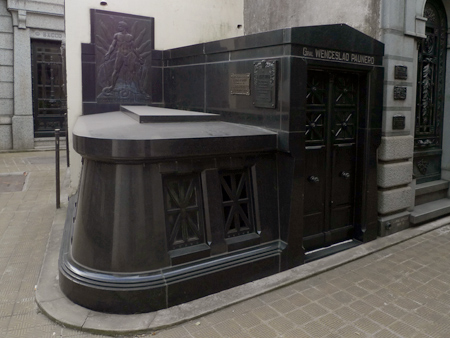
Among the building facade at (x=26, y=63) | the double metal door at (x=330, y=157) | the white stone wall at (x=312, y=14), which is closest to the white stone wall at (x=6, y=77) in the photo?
the building facade at (x=26, y=63)

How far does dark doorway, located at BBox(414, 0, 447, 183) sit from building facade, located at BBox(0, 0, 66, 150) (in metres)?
11.9

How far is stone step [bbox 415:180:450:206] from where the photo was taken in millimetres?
7344

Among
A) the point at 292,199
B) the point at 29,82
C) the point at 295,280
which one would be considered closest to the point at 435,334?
the point at 295,280

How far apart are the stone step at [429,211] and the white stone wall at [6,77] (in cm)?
1378

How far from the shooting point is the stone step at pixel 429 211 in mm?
6707

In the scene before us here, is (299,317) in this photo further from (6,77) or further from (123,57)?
(6,77)

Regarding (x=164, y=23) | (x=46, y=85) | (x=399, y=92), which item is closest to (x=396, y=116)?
(x=399, y=92)

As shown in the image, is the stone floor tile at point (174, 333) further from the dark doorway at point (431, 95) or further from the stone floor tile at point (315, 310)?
the dark doorway at point (431, 95)

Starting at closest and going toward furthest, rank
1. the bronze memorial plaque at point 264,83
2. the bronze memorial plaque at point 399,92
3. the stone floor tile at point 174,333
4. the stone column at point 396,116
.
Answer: the stone floor tile at point 174,333 → the bronze memorial plaque at point 264,83 → the stone column at point 396,116 → the bronze memorial plaque at point 399,92

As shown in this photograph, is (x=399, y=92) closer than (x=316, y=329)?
No

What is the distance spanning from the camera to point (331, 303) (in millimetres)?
4344

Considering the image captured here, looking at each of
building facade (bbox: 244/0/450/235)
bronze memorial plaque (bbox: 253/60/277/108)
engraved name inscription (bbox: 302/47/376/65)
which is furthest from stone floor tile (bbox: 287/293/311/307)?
engraved name inscription (bbox: 302/47/376/65)

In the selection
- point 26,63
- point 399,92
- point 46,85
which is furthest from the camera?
point 46,85

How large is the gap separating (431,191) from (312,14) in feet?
12.1
